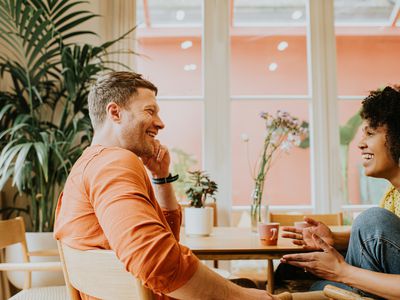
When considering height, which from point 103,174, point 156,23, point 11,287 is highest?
point 156,23

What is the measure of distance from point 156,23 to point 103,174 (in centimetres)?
289

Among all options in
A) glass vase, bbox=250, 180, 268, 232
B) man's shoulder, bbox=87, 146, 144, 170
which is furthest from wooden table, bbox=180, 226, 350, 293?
man's shoulder, bbox=87, 146, 144, 170

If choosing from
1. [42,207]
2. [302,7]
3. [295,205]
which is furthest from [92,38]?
[295,205]

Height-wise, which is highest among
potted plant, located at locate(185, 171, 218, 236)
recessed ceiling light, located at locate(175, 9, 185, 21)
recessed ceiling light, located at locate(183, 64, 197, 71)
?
recessed ceiling light, located at locate(175, 9, 185, 21)

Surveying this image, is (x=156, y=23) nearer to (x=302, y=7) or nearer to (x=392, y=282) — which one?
(x=302, y=7)

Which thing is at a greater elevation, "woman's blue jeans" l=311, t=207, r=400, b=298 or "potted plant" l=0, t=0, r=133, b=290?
"potted plant" l=0, t=0, r=133, b=290

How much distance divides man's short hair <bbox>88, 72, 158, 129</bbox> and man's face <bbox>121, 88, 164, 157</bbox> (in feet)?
0.06

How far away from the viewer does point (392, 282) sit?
1.17m

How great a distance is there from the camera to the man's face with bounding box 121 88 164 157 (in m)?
1.12

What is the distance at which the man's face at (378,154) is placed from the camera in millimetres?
1522

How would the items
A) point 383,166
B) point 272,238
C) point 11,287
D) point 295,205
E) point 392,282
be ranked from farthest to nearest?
point 295,205 → point 11,287 → point 272,238 → point 383,166 → point 392,282

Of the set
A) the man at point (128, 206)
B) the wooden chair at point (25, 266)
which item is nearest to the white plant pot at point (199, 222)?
the wooden chair at point (25, 266)

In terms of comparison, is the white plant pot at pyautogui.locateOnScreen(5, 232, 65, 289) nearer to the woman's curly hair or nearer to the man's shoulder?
the man's shoulder

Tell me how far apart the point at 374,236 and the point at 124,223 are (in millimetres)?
780
